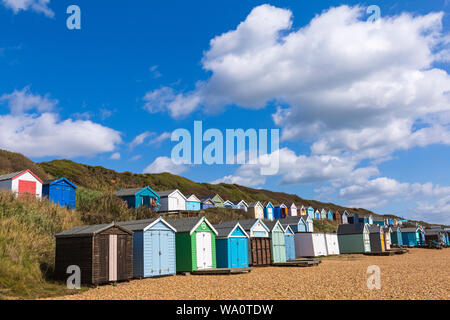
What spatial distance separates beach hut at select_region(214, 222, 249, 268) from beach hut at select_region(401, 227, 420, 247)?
51.0 m

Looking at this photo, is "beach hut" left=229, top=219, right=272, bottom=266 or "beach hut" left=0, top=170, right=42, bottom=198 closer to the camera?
"beach hut" left=229, top=219, right=272, bottom=266

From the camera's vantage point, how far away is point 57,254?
57.7 feet

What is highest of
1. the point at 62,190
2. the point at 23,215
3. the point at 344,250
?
the point at 62,190

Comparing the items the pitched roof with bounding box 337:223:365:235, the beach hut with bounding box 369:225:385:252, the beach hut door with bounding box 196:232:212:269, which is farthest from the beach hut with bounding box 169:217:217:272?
the beach hut with bounding box 369:225:385:252

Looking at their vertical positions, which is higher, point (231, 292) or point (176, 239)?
point (176, 239)

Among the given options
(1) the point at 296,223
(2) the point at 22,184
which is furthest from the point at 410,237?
(2) the point at 22,184

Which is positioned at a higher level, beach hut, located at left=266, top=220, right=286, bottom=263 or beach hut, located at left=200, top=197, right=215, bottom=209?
beach hut, located at left=200, top=197, right=215, bottom=209

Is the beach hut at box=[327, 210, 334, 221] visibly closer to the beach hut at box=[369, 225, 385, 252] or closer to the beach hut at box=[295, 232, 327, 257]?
the beach hut at box=[369, 225, 385, 252]

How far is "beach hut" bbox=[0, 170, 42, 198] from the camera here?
3023 centimetres

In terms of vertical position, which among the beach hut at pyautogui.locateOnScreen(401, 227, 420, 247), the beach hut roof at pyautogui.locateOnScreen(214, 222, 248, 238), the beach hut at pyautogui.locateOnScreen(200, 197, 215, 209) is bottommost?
the beach hut at pyautogui.locateOnScreen(401, 227, 420, 247)

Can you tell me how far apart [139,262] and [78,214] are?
10882mm
